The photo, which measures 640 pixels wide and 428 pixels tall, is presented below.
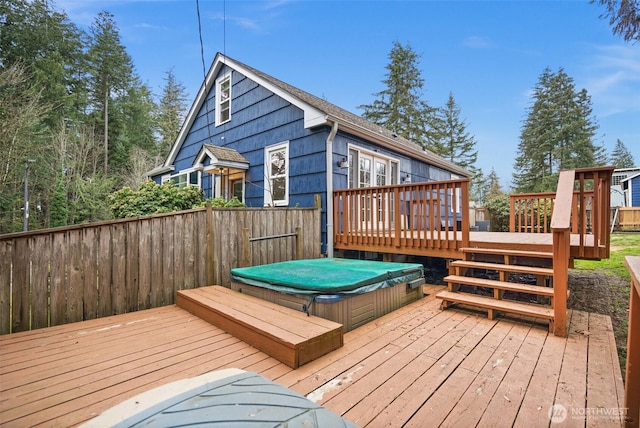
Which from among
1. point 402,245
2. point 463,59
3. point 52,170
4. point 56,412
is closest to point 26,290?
point 56,412

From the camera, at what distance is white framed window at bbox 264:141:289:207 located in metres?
6.62

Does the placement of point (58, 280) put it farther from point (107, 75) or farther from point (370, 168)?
point (107, 75)

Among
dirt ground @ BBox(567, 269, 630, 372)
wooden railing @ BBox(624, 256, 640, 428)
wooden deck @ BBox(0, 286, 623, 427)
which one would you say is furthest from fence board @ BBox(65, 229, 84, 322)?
dirt ground @ BBox(567, 269, 630, 372)

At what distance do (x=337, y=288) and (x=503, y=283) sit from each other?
211cm

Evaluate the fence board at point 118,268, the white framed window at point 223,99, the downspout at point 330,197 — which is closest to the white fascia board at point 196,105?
the white framed window at point 223,99

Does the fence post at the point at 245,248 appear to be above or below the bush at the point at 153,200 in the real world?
below

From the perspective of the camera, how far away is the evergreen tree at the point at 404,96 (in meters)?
19.7

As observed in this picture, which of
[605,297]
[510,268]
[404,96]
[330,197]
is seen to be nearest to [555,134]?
[404,96]

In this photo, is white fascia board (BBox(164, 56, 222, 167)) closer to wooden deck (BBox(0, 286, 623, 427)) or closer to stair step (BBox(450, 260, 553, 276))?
wooden deck (BBox(0, 286, 623, 427))

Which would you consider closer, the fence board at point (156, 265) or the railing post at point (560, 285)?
the railing post at point (560, 285)

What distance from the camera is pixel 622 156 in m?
37.5

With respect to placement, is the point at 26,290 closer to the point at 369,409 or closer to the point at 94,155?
the point at 369,409

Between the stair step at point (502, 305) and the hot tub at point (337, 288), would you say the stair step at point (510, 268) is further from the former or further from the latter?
the hot tub at point (337, 288)

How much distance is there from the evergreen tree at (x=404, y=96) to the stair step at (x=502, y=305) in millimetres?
18162
